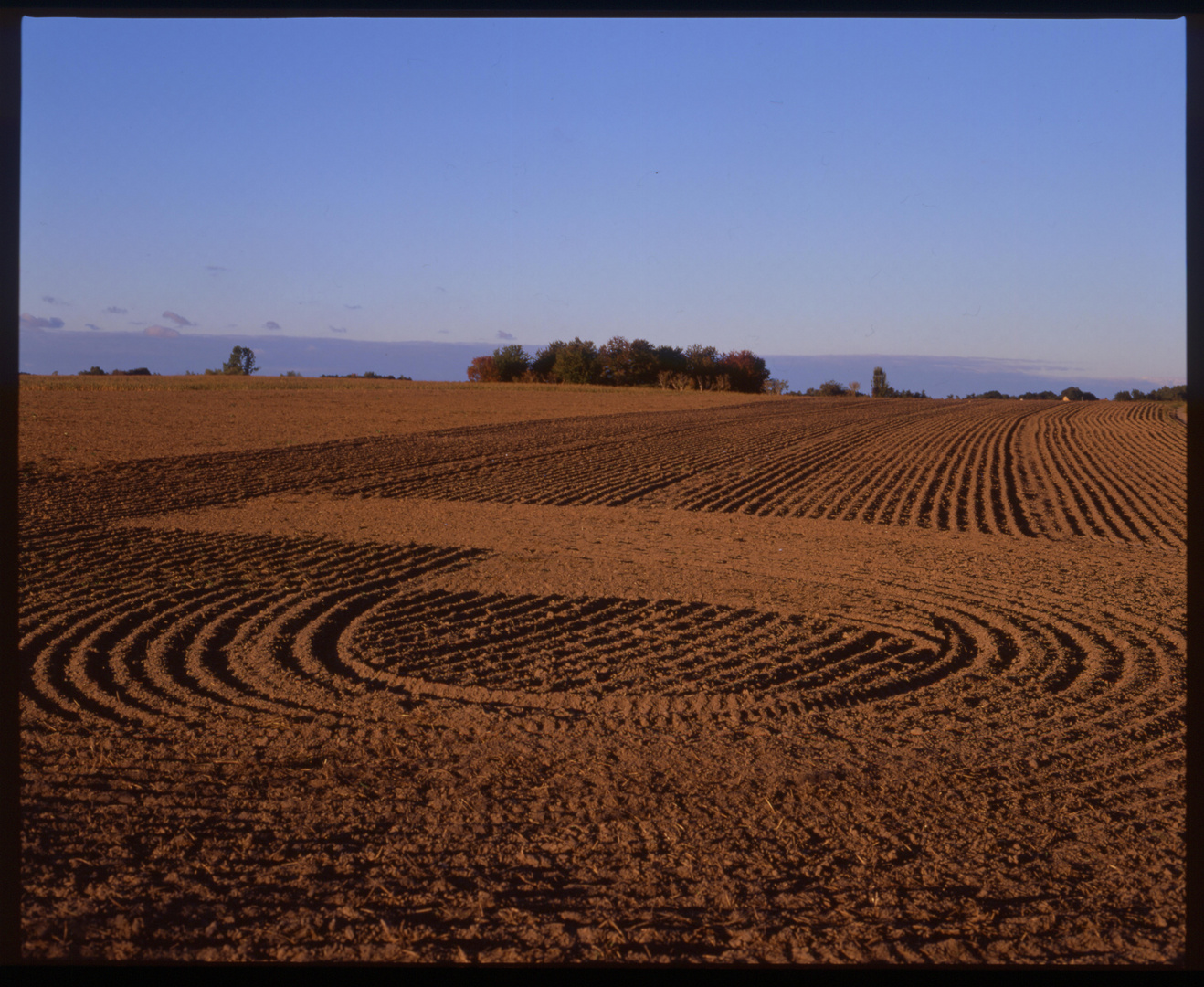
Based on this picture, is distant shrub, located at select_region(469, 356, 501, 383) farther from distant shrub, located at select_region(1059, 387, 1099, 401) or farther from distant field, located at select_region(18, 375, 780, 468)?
distant shrub, located at select_region(1059, 387, 1099, 401)

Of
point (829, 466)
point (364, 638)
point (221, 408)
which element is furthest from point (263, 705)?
point (221, 408)

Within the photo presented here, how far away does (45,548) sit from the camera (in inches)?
367

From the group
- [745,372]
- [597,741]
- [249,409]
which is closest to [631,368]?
[745,372]

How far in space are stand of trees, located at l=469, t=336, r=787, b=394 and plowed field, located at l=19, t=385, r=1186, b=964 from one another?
57358 millimetres

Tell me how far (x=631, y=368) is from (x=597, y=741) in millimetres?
65558

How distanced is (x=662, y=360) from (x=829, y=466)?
5188 centimetres

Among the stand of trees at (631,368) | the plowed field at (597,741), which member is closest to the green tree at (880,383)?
the stand of trees at (631,368)

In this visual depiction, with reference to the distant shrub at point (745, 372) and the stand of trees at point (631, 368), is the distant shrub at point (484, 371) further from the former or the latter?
the distant shrub at point (745, 372)

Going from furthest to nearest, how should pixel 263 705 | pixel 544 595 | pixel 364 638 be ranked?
1. pixel 544 595
2. pixel 364 638
3. pixel 263 705

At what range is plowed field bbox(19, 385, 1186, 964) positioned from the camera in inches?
128

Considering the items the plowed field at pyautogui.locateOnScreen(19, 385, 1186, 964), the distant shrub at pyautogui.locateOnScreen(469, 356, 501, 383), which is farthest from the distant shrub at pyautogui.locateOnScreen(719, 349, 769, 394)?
the plowed field at pyautogui.locateOnScreen(19, 385, 1186, 964)

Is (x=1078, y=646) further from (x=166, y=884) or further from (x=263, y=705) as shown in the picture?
(x=166, y=884)

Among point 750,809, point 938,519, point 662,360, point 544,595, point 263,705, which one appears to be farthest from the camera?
point 662,360

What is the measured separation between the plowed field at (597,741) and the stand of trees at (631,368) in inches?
2258
